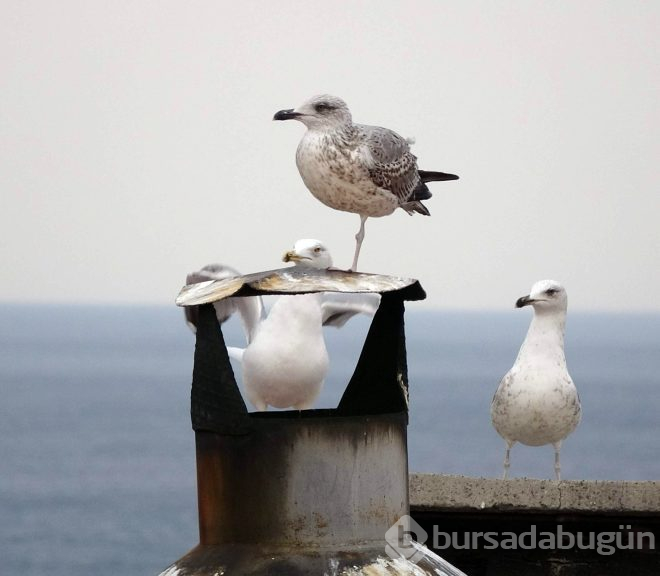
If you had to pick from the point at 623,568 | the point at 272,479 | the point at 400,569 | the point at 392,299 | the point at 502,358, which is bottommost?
the point at 502,358

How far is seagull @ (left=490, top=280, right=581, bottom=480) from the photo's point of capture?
31.4 ft

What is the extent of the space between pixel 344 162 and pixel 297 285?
75.0 inches

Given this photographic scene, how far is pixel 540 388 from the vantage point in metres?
9.58

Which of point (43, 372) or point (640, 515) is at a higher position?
point (640, 515)

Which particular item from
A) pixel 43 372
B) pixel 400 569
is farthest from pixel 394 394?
pixel 43 372

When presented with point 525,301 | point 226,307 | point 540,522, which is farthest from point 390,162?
point 525,301

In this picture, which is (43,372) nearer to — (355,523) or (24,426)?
(24,426)

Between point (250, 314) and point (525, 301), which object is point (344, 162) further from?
point (525, 301)

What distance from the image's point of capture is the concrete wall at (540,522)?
8195mm

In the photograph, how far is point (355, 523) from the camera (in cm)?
534

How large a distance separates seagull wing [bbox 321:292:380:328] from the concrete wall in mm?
1298

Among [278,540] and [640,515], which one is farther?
[640,515]

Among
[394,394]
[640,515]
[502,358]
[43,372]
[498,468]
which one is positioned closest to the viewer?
[394,394]

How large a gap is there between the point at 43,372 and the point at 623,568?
576 feet
